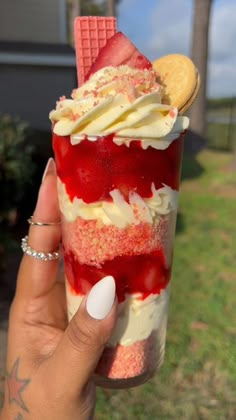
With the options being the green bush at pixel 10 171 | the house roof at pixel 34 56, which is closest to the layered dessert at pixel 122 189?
the green bush at pixel 10 171

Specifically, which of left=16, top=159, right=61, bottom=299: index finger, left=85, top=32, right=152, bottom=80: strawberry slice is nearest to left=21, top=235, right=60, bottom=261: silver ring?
left=16, top=159, right=61, bottom=299: index finger

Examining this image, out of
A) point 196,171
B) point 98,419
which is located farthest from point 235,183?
point 98,419

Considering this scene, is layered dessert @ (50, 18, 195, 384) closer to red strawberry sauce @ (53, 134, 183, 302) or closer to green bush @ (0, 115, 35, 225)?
red strawberry sauce @ (53, 134, 183, 302)

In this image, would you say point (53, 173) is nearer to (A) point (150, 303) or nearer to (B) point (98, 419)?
(A) point (150, 303)

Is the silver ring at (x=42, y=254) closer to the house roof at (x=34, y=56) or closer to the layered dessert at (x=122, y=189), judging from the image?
the layered dessert at (x=122, y=189)

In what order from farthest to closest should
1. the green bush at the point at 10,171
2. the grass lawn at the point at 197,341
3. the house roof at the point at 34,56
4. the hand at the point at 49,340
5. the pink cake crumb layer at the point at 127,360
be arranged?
the house roof at the point at 34,56, the green bush at the point at 10,171, the grass lawn at the point at 197,341, the pink cake crumb layer at the point at 127,360, the hand at the point at 49,340

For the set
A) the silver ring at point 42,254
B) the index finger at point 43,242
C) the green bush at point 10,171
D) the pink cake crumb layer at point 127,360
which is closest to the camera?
the pink cake crumb layer at point 127,360
